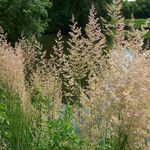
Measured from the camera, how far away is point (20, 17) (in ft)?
77.5

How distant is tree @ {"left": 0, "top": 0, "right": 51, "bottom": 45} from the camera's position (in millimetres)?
22969

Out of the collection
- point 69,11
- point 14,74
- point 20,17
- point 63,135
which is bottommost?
point 63,135

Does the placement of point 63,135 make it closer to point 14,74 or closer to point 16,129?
point 16,129

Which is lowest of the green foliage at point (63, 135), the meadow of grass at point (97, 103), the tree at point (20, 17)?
the green foliage at point (63, 135)

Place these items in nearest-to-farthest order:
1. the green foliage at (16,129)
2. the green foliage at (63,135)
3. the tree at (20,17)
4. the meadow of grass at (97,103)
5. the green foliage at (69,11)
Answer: the meadow of grass at (97,103)
the green foliage at (63,135)
the green foliage at (16,129)
the tree at (20,17)
the green foliage at (69,11)

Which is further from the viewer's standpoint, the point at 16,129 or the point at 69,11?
the point at 69,11

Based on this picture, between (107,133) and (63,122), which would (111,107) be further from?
(63,122)

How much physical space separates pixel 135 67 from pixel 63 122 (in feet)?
5.85

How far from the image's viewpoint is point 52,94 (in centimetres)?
471

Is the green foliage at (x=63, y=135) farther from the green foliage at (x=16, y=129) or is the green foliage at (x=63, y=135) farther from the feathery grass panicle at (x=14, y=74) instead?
the feathery grass panicle at (x=14, y=74)

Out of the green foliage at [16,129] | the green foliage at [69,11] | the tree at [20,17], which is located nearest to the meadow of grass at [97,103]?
the green foliage at [16,129]

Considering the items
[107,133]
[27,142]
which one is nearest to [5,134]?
[27,142]

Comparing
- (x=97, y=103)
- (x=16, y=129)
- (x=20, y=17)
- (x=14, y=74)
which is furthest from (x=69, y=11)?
(x=97, y=103)

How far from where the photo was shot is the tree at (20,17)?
23.0 metres
